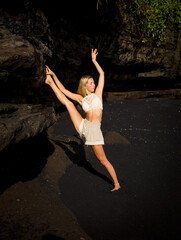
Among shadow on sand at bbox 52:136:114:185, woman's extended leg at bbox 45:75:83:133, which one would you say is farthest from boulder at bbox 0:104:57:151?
shadow on sand at bbox 52:136:114:185

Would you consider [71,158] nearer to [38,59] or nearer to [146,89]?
[38,59]

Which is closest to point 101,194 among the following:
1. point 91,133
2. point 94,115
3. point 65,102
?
point 91,133

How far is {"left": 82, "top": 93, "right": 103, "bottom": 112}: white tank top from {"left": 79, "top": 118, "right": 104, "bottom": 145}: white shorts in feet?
1.03

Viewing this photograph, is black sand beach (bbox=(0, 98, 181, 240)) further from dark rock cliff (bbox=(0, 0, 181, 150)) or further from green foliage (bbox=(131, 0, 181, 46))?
green foliage (bbox=(131, 0, 181, 46))

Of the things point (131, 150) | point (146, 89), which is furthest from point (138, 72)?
point (131, 150)

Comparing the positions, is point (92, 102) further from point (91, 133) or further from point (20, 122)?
point (20, 122)

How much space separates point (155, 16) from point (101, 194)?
730 centimetres

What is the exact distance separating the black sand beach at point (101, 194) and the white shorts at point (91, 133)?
1.02 meters

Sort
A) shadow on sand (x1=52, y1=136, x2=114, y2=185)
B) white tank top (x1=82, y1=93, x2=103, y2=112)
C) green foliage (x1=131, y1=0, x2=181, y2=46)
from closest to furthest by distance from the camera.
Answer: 1. white tank top (x1=82, y1=93, x2=103, y2=112)
2. shadow on sand (x1=52, y1=136, x2=114, y2=185)
3. green foliage (x1=131, y1=0, x2=181, y2=46)

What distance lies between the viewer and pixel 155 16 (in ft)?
22.6

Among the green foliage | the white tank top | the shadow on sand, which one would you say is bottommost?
the shadow on sand

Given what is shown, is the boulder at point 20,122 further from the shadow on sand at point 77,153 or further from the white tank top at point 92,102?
the shadow on sand at point 77,153

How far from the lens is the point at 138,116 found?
7.00 meters

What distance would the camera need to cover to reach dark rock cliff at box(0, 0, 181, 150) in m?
2.97
